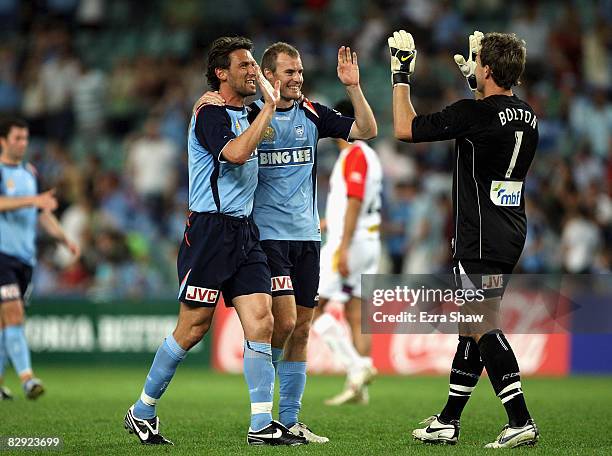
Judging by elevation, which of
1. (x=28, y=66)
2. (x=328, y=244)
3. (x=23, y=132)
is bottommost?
(x=328, y=244)

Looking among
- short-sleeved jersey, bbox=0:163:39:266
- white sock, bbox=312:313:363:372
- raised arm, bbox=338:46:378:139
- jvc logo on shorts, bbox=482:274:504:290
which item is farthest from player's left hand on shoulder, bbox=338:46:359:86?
short-sleeved jersey, bbox=0:163:39:266

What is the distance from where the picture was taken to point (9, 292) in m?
11.5

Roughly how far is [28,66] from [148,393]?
1582 cm

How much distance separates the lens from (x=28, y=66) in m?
22.4

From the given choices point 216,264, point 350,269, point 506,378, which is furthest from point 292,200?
point 350,269

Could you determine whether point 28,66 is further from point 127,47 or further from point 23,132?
point 23,132

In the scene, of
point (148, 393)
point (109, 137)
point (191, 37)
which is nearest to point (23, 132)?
point (148, 393)

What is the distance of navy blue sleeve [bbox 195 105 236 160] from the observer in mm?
7492

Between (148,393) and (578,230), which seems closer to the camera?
(148,393)

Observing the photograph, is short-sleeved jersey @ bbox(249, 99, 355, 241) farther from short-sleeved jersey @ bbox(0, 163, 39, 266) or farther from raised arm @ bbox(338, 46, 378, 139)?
short-sleeved jersey @ bbox(0, 163, 39, 266)

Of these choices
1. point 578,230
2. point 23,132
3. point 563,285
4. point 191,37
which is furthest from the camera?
point 191,37

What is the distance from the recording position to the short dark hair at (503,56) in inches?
295

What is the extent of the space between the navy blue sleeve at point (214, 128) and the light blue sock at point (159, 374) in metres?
1.35

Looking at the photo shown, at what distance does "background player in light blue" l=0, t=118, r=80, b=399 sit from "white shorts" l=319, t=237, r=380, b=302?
2.63 m
